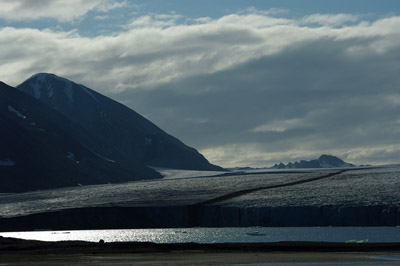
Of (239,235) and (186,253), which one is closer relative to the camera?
(186,253)

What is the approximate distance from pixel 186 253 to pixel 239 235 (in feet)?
68.8

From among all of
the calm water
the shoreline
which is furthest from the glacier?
the shoreline

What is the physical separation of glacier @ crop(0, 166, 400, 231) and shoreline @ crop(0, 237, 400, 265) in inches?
934

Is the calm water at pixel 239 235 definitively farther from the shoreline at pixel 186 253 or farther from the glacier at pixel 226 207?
the shoreline at pixel 186 253

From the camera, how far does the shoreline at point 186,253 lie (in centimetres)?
4691

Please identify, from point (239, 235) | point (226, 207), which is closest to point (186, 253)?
point (239, 235)

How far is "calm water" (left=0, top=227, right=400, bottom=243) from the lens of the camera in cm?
6638

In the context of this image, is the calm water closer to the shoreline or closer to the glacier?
the glacier

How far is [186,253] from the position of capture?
52.6 metres

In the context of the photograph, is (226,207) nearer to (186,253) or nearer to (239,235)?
(239,235)

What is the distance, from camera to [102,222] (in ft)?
290

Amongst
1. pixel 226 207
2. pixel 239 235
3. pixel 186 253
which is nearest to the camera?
pixel 186 253

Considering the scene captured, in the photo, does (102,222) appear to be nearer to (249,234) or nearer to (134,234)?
(134,234)

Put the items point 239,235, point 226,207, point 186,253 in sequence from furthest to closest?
point 226,207 < point 239,235 < point 186,253
